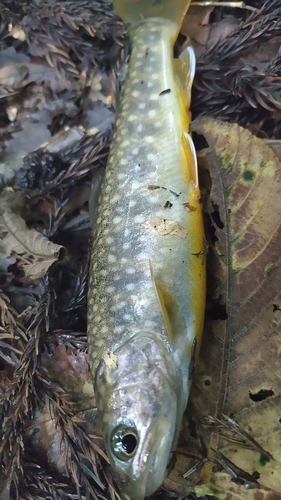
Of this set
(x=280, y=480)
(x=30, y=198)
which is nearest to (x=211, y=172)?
(x=30, y=198)

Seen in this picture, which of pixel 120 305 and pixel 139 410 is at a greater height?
pixel 120 305

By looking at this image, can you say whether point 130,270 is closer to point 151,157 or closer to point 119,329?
point 119,329

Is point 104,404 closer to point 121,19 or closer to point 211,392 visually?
point 211,392

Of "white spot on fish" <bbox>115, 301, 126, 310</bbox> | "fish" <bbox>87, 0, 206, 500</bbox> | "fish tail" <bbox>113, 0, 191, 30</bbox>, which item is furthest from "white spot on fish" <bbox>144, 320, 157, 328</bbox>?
"fish tail" <bbox>113, 0, 191, 30</bbox>

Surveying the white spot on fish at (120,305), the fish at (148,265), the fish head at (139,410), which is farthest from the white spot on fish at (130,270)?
the fish head at (139,410)

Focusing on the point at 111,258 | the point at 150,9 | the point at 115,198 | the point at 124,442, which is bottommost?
the point at 124,442

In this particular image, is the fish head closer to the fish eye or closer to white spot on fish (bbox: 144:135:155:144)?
the fish eye

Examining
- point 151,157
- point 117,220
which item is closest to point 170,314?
point 117,220
